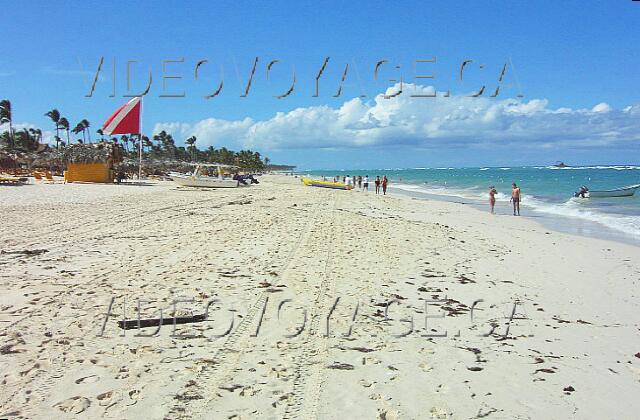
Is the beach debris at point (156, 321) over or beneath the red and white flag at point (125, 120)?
beneath

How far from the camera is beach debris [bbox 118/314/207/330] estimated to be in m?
4.71

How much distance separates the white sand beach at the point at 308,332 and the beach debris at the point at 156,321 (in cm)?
7

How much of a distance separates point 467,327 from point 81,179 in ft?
107

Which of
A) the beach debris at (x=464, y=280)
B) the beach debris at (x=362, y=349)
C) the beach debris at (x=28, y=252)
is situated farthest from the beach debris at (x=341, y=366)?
the beach debris at (x=28, y=252)

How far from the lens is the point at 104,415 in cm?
313

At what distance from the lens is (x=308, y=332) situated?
481 cm

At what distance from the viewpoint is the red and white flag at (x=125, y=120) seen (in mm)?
31312

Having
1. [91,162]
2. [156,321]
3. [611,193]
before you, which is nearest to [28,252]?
[156,321]

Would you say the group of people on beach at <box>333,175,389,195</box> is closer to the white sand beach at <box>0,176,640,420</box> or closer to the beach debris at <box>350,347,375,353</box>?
the white sand beach at <box>0,176,640,420</box>

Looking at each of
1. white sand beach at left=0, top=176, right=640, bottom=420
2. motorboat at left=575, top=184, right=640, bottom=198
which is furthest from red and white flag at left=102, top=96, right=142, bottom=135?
motorboat at left=575, top=184, right=640, bottom=198

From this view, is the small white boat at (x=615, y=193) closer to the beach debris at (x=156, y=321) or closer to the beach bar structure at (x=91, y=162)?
the beach bar structure at (x=91, y=162)

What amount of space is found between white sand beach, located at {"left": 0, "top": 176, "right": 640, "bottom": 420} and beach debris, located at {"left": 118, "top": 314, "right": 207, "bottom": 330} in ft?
0.22

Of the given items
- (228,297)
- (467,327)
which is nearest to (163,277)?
(228,297)

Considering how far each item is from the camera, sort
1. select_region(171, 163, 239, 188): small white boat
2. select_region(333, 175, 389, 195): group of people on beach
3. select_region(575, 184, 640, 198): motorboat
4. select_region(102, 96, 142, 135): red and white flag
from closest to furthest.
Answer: select_region(102, 96, 142, 135): red and white flag < select_region(171, 163, 239, 188): small white boat < select_region(575, 184, 640, 198): motorboat < select_region(333, 175, 389, 195): group of people on beach
